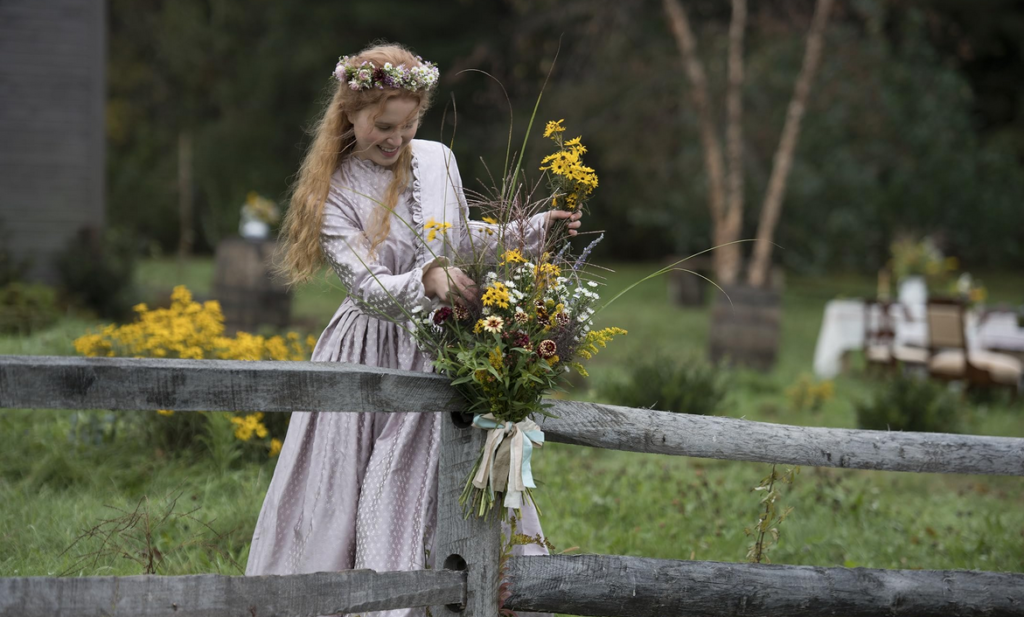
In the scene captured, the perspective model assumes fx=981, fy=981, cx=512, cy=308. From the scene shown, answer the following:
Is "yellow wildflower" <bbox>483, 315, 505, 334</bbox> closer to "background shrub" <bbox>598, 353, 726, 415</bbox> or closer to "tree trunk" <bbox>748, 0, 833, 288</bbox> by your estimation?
"background shrub" <bbox>598, 353, 726, 415</bbox>

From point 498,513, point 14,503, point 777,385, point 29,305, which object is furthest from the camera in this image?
point 777,385

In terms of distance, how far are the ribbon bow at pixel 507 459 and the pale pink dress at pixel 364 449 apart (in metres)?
0.36

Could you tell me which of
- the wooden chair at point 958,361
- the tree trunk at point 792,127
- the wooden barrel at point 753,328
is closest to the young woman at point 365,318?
the wooden chair at point 958,361

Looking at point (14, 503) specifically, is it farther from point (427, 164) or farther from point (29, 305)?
point (29, 305)

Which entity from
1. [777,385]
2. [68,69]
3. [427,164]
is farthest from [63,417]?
[777,385]

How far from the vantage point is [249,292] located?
371 inches

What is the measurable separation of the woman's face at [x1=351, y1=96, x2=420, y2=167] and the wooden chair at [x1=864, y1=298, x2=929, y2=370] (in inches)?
298

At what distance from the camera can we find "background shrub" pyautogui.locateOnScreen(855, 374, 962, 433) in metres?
6.70

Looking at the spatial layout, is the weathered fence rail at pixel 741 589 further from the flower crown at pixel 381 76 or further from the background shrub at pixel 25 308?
the background shrub at pixel 25 308

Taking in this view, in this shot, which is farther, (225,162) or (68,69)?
(225,162)

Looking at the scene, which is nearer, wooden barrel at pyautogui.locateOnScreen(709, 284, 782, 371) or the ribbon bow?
the ribbon bow

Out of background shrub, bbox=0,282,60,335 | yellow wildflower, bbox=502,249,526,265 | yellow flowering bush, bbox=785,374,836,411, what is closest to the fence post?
yellow wildflower, bbox=502,249,526,265

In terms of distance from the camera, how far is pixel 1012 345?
9359mm

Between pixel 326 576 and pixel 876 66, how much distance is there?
1394 centimetres
